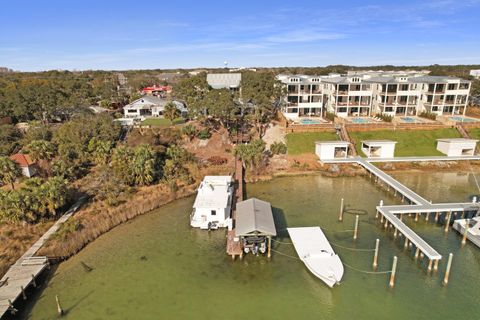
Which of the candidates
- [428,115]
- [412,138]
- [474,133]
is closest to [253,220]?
[412,138]

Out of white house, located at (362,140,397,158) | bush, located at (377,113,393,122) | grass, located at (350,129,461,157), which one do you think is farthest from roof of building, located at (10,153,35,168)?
bush, located at (377,113,393,122)

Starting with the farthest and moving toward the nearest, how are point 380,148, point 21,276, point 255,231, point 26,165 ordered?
point 380,148, point 26,165, point 255,231, point 21,276

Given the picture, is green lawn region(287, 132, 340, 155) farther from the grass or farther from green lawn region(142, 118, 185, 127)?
green lawn region(142, 118, 185, 127)

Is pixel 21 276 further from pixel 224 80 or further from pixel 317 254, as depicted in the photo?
pixel 224 80

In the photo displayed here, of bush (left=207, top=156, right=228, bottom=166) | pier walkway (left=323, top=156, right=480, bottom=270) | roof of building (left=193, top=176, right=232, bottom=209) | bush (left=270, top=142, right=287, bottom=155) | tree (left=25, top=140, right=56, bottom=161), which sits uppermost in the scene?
tree (left=25, top=140, right=56, bottom=161)

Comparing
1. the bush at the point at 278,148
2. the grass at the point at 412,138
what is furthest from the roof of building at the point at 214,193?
the grass at the point at 412,138

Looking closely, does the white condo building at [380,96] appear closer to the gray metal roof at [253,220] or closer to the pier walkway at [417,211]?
the pier walkway at [417,211]
